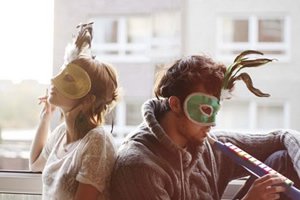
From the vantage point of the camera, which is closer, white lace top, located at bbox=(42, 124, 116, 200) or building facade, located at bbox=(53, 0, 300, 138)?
white lace top, located at bbox=(42, 124, 116, 200)

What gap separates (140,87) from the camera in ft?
4.93

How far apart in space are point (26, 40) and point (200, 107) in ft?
2.32

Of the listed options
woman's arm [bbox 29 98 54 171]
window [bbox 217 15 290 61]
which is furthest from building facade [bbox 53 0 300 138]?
woman's arm [bbox 29 98 54 171]

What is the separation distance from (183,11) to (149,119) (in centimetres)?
45

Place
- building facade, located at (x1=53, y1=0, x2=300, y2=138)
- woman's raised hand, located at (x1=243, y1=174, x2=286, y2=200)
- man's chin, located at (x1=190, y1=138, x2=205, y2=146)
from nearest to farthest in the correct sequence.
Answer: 1. woman's raised hand, located at (x1=243, y1=174, x2=286, y2=200)
2. man's chin, located at (x1=190, y1=138, x2=205, y2=146)
3. building facade, located at (x1=53, y1=0, x2=300, y2=138)

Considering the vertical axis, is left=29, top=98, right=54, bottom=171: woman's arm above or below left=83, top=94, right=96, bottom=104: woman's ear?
below

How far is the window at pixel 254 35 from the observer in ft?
4.82

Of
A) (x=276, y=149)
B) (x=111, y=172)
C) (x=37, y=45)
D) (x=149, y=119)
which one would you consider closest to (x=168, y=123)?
(x=149, y=119)

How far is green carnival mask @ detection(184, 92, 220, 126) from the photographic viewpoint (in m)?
1.13

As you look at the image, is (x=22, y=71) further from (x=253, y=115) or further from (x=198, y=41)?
(x=253, y=115)

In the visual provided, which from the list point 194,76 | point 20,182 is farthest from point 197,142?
point 20,182

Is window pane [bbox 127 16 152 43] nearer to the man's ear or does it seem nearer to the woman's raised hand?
the man's ear

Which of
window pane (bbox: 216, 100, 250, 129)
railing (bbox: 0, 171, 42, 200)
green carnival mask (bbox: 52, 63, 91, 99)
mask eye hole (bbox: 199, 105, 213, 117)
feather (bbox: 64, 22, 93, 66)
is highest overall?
feather (bbox: 64, 22, 93, 66)

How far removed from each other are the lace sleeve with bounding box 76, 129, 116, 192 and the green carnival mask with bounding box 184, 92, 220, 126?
0.21m
